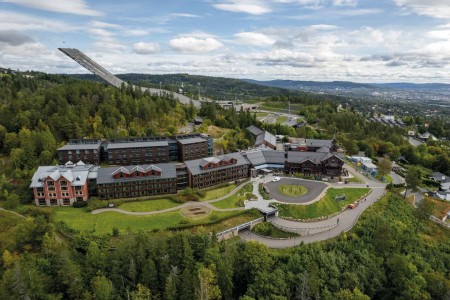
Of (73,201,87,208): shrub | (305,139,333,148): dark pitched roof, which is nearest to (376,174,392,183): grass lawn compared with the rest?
(305,139,333,148): dark pitched roof

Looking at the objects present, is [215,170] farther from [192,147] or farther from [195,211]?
[195,211]

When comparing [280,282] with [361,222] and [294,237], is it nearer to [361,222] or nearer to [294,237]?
[294,237]

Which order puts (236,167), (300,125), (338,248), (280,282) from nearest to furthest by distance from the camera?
(280,282), (338,248), (236,167), (300,125)

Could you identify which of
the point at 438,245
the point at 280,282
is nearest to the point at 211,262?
the point at 280,282

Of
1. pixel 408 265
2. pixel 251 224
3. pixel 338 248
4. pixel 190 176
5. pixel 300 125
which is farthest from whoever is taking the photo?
pixel 300 125

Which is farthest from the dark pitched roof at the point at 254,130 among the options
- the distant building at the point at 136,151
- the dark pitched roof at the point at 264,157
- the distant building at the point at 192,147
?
the distant building at the point at 136,151

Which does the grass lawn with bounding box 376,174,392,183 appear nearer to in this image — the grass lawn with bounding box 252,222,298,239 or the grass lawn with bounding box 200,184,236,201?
the grass lawn with bounding box 252,222,298,239
